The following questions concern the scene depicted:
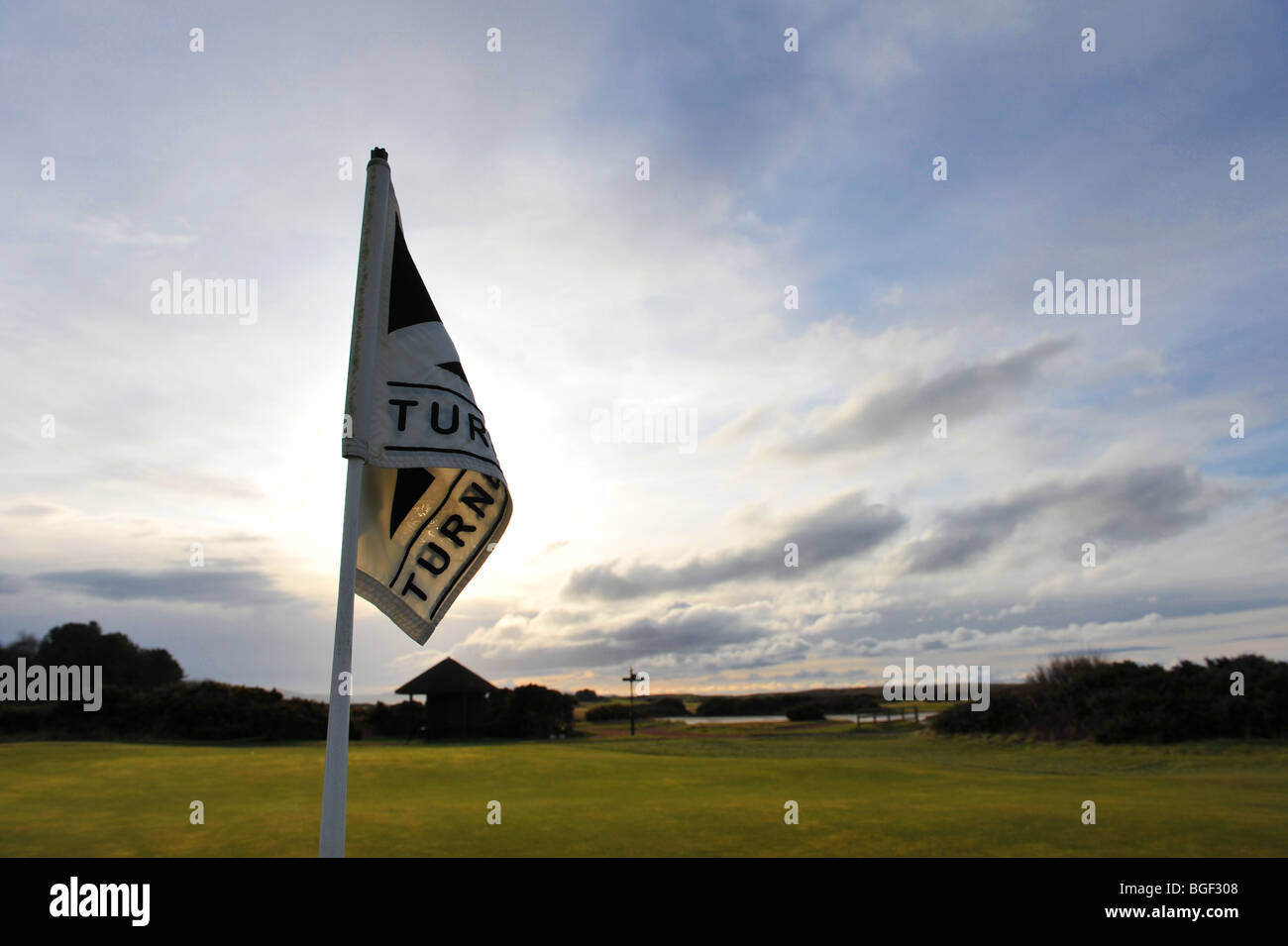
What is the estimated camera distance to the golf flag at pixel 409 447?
513cm

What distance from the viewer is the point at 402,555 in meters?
5.78

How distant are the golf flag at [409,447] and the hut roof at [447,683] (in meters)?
37.6

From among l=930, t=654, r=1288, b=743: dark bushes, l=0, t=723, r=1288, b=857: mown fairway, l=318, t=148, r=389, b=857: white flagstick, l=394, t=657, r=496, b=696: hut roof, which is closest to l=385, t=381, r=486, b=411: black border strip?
l=318, t=148, r=389, b=857: white flagstick

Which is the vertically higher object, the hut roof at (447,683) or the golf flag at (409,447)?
the golf flag at (409,447)

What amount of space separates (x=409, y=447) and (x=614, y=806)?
9.14 meters

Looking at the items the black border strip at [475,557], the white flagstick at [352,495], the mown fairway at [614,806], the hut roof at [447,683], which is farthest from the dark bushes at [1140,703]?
the white flagstick at [352,495]

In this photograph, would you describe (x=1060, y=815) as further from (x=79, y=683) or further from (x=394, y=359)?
(x=79, y=683)

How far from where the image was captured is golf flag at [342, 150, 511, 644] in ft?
16.8

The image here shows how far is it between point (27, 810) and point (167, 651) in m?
61.4

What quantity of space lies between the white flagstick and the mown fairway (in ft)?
15.6

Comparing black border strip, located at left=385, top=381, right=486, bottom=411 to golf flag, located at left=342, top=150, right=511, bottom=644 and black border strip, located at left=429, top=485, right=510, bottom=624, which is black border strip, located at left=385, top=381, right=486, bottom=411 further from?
black border strip, located at left=429, top=485, right=510, bottom=624

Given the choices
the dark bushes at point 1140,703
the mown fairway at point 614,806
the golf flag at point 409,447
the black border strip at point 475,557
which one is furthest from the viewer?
the dark bushes at point 1140,703

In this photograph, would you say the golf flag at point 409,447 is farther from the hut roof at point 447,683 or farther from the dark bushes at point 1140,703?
the hut roof at point 447,683
